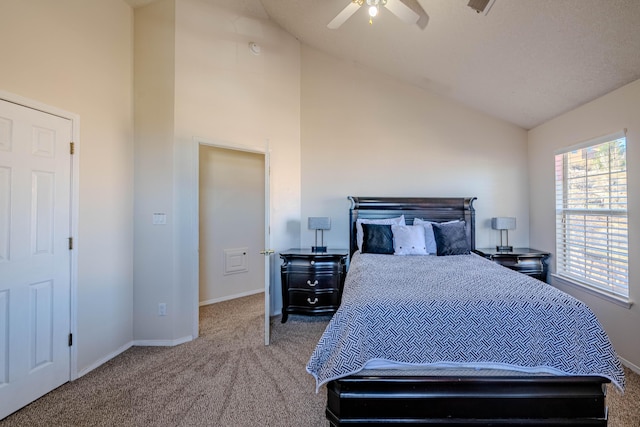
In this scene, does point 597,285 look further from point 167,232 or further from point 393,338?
point 167,232

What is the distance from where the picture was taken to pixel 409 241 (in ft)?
11.1

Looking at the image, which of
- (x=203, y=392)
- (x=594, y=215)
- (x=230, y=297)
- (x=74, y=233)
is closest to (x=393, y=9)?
(x=594, y=215)

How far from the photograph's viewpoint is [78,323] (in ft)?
7.92

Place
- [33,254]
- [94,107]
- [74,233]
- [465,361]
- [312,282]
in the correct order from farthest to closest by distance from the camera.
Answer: [312,282]
[94,107]
[74,233]
[33,254]
[465,361]

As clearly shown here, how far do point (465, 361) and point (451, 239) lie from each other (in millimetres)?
1975

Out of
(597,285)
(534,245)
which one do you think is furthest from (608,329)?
(534,245)

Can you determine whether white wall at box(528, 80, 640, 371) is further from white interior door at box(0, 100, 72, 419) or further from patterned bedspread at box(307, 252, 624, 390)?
white interior door at box(0, 100, 72, 419)

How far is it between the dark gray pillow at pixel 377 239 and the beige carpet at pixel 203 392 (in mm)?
1197

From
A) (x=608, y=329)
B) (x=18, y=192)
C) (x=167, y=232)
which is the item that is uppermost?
(x=18, y=192)

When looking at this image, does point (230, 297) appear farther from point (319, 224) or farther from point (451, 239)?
point (451, 239)

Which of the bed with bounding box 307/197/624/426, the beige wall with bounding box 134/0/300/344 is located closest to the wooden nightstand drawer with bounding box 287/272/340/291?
the beige wall with bounding box 134/0/300/344

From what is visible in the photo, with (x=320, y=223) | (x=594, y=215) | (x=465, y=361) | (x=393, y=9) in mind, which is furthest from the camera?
(x=320, y=223)

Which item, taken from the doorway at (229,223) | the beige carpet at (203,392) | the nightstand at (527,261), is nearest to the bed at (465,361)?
the beige carpet at (203,392)

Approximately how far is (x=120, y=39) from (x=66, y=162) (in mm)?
1390
